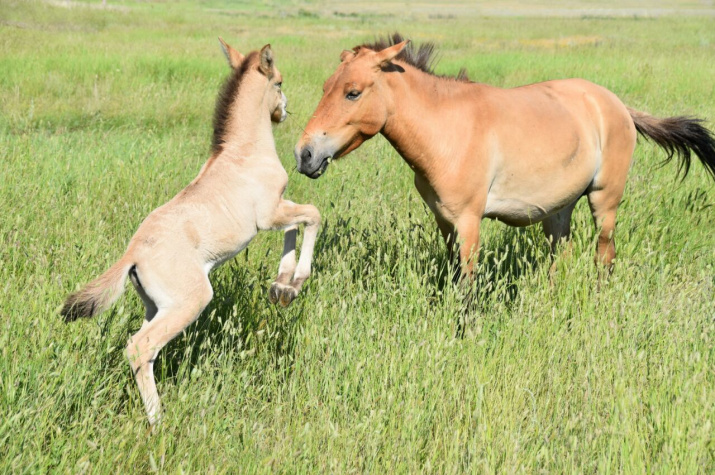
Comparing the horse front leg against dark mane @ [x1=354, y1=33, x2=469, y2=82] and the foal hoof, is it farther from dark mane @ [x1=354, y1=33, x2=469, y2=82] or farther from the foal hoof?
the foal hoof

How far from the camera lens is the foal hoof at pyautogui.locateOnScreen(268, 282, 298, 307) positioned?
10.8ft

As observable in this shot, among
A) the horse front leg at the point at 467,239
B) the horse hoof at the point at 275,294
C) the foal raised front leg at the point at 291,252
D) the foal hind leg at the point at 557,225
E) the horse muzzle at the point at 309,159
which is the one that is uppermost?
the horse muzzle at the point at 309,159

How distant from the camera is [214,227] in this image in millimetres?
3055

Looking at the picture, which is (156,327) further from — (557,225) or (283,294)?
(557,225)

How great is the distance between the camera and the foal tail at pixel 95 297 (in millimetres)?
2758

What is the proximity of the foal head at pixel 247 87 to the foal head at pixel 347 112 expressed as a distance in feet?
1.05

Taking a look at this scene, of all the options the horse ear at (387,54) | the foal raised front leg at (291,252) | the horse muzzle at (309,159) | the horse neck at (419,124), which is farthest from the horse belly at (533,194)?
the foal raised front leg at (291,252)

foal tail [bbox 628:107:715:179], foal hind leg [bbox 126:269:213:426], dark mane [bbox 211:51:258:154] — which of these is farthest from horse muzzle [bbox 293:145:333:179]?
foal tail [bbox 628:107:715:179]

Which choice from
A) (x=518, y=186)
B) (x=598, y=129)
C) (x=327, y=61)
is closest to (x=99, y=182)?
(x=518, y=186)

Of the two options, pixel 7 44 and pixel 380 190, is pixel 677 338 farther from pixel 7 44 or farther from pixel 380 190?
pixel 7 44

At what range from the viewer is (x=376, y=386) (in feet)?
10.3

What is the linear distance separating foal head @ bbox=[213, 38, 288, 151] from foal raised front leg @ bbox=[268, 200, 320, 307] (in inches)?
20.4

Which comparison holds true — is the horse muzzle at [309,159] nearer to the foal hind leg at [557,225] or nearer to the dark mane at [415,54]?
the dark mane at [415,54]

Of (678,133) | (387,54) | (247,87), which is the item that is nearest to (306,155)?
(247,87)
